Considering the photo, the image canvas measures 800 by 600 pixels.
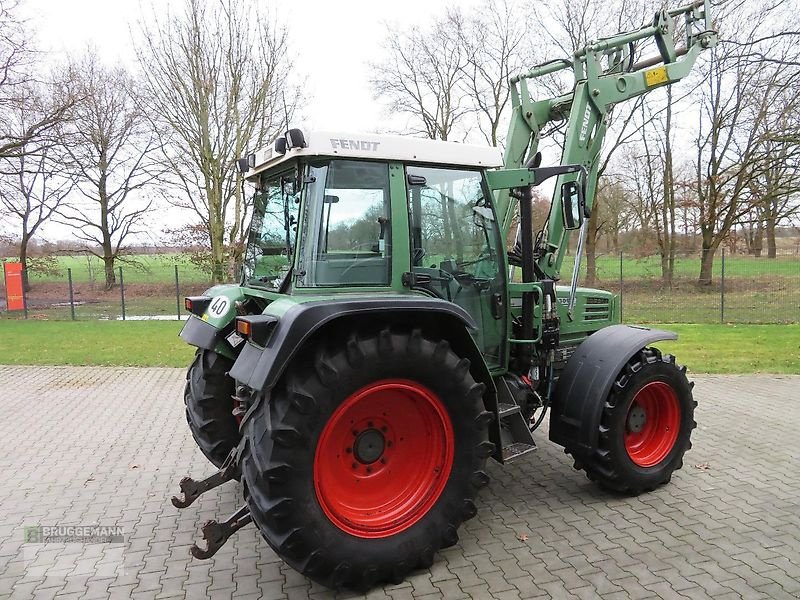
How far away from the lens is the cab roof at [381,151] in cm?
319

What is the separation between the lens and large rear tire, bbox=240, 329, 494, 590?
2.83 metres

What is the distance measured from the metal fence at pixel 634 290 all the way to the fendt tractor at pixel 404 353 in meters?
8.70

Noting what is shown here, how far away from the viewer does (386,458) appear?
11.0ft

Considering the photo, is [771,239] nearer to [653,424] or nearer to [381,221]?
[653,424]

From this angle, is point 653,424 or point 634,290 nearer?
point 653,424

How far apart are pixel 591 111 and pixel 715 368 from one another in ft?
18.5

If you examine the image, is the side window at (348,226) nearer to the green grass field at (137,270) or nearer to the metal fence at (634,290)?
the metal fence at (634,290)

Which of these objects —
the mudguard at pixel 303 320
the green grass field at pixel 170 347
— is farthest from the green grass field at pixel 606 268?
the mudguard at pixel 303 320

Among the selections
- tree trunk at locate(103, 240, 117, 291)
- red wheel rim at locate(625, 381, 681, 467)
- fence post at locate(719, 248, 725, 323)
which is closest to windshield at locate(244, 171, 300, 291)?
red wheel rim at locate(625, 381, 681, 467)

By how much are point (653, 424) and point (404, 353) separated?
2534 mm

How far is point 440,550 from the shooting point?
339cm

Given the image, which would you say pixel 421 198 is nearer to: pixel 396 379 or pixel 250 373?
pixel 396 379

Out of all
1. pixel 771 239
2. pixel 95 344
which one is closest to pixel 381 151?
pixel 95 344

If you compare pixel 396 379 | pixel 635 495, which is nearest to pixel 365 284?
pixel 396 379
